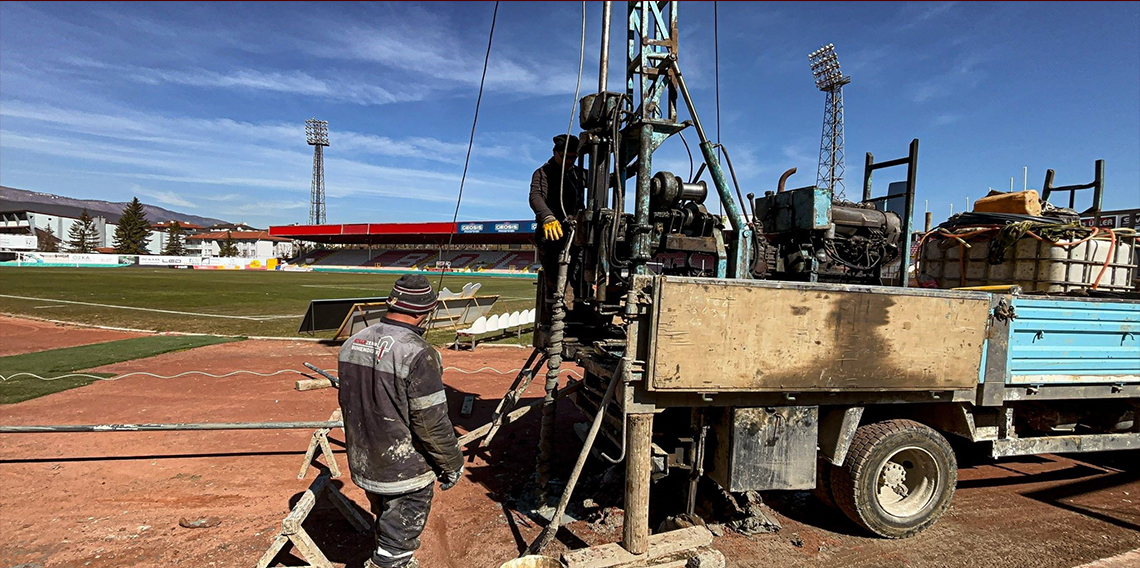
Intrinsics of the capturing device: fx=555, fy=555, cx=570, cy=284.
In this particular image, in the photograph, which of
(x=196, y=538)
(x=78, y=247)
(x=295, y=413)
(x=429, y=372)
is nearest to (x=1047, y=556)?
(x=429, y=372)

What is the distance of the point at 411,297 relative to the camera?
10.3 feet

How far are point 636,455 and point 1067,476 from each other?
4808 mm

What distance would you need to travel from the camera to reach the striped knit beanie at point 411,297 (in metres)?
3.13

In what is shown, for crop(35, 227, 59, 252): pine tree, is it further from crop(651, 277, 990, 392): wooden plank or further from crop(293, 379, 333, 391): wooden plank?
crop(651, 277, 990, 392): wooden plank

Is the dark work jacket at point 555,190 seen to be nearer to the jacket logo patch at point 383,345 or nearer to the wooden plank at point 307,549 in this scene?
the jacket logo patch at point 383,345

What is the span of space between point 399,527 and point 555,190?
2973 mm

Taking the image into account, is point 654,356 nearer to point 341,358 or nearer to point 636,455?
point 636,455

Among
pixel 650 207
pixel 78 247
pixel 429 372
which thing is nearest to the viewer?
pixel 429 372

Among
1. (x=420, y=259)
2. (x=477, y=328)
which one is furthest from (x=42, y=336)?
(x=420, y=259)

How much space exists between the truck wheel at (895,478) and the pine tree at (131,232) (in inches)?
3877

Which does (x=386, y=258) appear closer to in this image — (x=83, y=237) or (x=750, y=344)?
(x=83, y=237)

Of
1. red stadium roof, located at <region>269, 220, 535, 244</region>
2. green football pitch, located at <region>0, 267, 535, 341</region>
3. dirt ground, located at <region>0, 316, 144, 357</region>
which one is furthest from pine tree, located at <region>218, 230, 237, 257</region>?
dirt ground, located at <region>0, 316, 144, 357</region>

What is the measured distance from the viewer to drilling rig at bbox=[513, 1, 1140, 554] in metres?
3.28

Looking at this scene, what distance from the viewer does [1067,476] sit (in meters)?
5.30
